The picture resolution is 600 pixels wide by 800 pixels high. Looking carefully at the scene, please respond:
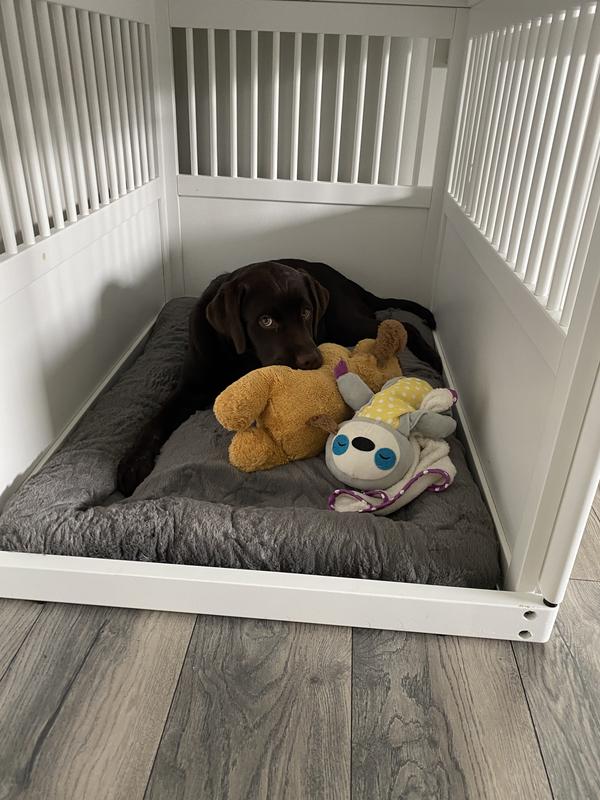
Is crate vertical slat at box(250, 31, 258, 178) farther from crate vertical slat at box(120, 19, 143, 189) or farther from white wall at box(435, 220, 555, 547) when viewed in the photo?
white wall at box(435, 220, 555, 547)

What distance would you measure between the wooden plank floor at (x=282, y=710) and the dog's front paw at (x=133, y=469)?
302mm

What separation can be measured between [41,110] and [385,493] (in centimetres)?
103

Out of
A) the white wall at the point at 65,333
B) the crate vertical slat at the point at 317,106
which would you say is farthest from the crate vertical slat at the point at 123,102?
the crate vertical slat at the point at 317,106

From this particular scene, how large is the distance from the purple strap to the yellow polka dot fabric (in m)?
0.11

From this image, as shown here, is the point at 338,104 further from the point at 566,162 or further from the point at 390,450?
the point at 390,450

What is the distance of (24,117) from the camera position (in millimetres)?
1213

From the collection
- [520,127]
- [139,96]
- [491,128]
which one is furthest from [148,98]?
[520,127]

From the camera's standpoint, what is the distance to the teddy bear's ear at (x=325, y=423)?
1.28 meters

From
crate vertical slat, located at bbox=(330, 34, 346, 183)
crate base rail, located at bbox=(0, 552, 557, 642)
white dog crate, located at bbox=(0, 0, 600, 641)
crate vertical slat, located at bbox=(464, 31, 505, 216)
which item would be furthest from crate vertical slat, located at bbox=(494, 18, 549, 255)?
crate vertical slat, located at bbox=(330, 34, 346, 183)

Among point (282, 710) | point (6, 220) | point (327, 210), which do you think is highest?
point (6, 220)

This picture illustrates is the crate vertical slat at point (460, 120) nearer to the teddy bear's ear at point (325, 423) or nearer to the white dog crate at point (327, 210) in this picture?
the white dog crate at point (327, 210)

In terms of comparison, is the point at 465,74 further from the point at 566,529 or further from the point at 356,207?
the point at 566,529

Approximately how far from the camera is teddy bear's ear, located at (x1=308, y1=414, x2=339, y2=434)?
4.19 ft

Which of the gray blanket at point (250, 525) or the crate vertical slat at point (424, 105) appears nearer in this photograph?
the gray blanket at point (250, 525)
